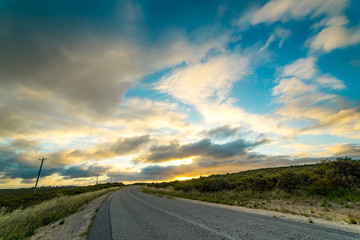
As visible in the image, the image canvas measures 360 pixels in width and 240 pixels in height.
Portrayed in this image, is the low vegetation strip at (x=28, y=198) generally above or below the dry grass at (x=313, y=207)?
above

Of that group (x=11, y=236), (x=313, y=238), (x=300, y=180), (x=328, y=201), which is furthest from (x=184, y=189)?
(x=313, y=238)

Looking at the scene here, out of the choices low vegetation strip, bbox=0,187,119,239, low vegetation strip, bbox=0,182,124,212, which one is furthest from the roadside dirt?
low vegetation strip, bbox=0,182,124,212

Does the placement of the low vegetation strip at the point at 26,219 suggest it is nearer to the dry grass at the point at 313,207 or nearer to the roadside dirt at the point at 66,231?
the roadside dirt at the point at 66,231

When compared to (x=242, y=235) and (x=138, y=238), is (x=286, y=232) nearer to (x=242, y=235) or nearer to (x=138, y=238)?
(x=242, y=235)

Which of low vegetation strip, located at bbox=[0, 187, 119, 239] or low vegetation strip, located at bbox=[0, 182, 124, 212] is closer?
low vegetation strip, located at bbox=[0, 187, 119, 239]

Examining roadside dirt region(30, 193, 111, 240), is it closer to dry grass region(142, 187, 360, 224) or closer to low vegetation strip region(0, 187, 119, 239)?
low vegetation strip region(0, 187, 119, 239)

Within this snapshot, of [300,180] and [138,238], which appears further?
[300,180]

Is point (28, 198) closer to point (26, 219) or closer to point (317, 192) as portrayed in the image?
point (26, 219)

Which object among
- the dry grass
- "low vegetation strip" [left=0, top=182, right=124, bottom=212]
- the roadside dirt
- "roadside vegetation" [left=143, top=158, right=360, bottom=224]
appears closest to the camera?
the roadside dirt

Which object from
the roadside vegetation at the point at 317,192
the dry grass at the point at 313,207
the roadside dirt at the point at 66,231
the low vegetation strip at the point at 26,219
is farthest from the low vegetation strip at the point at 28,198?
the roadside vegetation at the point at 317,192

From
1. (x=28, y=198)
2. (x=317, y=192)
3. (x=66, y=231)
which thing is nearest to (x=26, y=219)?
(x=66, y=231)

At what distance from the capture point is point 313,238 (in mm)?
5477

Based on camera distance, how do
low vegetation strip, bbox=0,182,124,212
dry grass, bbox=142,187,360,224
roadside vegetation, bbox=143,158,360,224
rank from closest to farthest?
dry grass, bbox=142,187,360,224 → roadside vegetation, bbox=143,158,360,224 → low vegetation strip, bbox=0,182,124,212

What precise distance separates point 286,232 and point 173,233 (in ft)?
14.3
